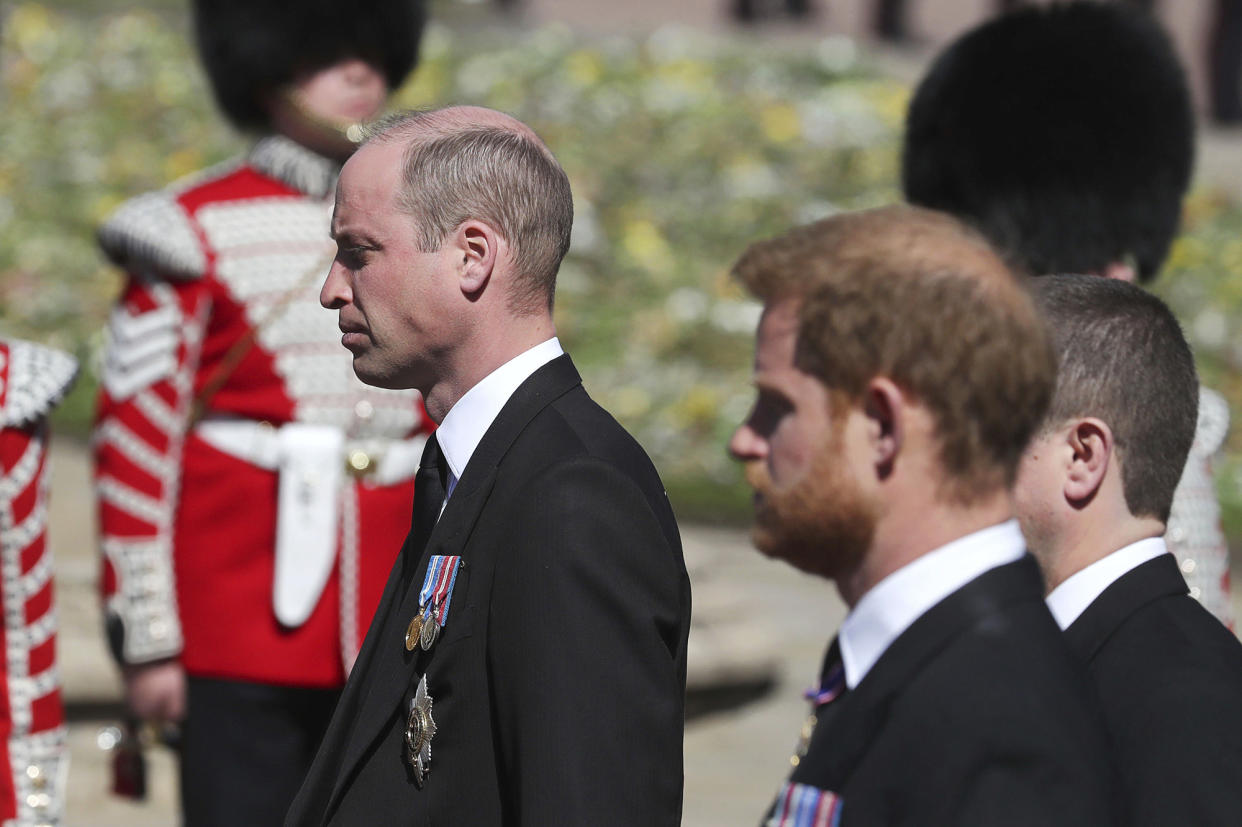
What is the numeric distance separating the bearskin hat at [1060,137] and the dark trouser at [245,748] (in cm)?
168

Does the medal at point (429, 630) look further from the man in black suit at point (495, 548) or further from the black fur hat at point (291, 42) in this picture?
the black fur hat at point (291, 42)

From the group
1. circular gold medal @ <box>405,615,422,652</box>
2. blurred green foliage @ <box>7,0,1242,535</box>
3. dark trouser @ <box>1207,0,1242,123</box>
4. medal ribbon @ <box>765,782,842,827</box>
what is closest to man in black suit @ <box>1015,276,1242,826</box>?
medal ribbon @ <box>765,782,842,827</box>

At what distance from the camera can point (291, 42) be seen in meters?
4.34

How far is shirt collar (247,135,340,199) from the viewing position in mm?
4098

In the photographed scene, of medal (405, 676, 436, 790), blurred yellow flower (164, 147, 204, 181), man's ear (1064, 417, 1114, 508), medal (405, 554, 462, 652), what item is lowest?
blurred yellow flower (164, 147, 204, 181)

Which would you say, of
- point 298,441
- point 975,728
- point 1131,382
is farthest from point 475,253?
point 298,441

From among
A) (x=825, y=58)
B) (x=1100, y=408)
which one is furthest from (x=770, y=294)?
(x=825, y=58)

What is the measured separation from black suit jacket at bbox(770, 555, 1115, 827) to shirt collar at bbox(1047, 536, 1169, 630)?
57 centimetres

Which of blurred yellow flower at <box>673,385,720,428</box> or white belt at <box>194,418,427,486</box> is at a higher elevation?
white belt at <box>194,418,427,486</box>

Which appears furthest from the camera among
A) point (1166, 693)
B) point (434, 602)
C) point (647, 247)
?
point (647, 247)

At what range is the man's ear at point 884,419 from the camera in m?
1.73

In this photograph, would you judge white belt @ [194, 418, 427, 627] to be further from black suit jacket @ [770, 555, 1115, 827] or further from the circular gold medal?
black suit jacket @ [770, 555, 1115, 827]

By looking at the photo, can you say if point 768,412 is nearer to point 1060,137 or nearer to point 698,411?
point 1060,137

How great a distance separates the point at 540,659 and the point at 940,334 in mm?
677
